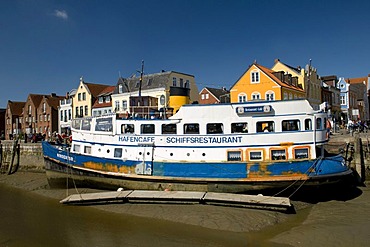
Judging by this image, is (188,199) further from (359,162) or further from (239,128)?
(359,162)

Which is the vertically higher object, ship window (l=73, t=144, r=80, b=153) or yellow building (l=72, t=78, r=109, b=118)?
yellow building (l=72, t=78, r=109, b=118)

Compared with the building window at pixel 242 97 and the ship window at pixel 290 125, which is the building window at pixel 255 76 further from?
the ship window at pixel 290 125

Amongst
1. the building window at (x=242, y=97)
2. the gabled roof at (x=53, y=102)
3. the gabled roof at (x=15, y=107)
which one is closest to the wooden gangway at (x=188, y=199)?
the building window at (x=242, y=97)

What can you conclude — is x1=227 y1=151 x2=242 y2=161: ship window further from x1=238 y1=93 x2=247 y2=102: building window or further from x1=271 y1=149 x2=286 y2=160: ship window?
x1=238 y1=93 x2=247 y2=102: building window

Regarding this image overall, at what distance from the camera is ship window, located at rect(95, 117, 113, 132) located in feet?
56.3

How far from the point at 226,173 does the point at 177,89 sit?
20.2 feet

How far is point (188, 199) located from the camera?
13.5 metres

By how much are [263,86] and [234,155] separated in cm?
1987

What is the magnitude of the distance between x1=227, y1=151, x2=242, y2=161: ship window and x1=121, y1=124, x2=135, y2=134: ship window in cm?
558

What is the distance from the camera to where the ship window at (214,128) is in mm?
15211

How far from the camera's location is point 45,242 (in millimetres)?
10953

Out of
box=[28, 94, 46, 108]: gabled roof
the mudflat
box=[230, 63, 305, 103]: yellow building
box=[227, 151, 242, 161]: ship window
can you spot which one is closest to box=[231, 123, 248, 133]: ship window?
box=[227, 151, 242, 161]: ship window

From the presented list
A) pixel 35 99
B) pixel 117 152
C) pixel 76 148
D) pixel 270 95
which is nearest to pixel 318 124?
pixel 117 152

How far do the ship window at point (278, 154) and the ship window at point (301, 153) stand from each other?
0.57 meters
